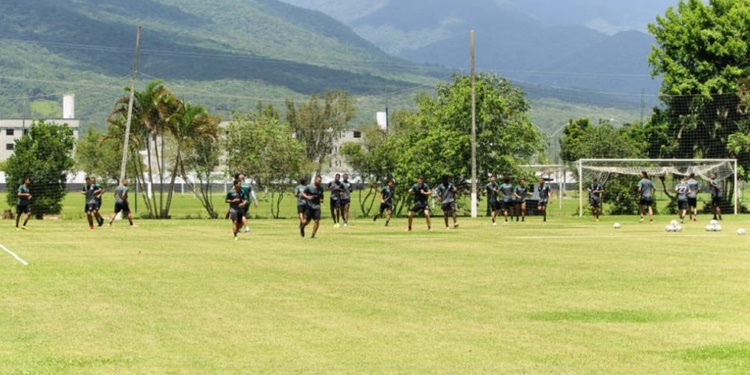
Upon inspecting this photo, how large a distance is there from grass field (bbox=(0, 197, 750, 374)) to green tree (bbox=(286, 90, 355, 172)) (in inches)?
4710

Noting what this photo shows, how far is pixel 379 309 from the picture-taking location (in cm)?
1853

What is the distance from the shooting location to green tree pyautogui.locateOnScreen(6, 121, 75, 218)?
6850 cm

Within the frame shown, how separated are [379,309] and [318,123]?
13566 centimetres

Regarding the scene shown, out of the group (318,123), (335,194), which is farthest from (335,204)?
(318,123)

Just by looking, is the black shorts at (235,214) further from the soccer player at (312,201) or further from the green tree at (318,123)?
the green tree at (318,123)

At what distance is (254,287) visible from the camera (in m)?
21.9

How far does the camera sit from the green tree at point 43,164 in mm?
68500

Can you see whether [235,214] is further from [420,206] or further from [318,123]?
[318,123]

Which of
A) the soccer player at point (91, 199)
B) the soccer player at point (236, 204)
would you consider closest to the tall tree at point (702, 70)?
the soccer player at point (91, 199)

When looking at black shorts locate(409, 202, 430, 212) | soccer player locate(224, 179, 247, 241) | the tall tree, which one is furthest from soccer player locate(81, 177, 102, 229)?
the tall tree

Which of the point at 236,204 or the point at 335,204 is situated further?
the point at 335,204

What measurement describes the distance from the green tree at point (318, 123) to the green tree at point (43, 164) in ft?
262

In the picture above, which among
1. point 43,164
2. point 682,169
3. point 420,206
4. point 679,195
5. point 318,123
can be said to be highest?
point 318,123

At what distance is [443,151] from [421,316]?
4882 cm
